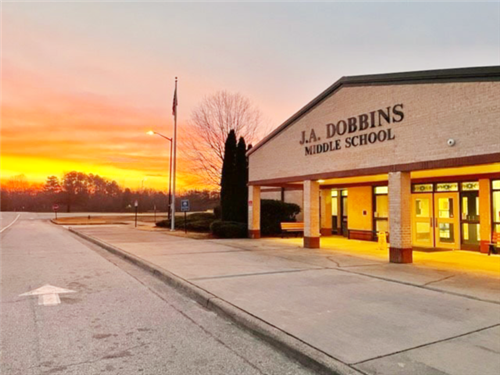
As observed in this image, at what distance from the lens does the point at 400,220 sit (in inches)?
484

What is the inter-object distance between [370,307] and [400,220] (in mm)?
6266

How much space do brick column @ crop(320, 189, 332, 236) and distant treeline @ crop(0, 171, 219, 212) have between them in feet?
282

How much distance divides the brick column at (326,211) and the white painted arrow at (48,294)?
56.9ft

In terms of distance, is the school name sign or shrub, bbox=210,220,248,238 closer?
the school name sign

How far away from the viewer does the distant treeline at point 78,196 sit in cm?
11236

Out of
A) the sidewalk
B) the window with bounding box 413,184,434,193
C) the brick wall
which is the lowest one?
the sidewalk

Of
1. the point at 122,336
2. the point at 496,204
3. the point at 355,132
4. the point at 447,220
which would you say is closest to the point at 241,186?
the point at 355,132

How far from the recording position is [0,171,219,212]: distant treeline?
112m

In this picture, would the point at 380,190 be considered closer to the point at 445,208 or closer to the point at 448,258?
the point at 445,208

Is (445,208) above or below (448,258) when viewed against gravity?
above

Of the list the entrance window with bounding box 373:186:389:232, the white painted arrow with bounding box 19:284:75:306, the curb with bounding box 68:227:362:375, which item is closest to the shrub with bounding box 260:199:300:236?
the entrance window with bounding box 373:186:389:232

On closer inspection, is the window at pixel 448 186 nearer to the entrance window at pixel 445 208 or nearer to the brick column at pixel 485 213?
the entrance window at pixel 445 208

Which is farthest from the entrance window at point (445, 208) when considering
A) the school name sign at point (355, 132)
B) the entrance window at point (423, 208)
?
the school name sign at point (355, 132)

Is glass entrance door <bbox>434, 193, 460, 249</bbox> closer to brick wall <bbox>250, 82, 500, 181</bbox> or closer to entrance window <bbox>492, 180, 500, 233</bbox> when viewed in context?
entrance window <bbox>492, 180, 500, 233</bbox>
